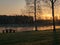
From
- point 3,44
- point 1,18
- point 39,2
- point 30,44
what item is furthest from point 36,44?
point 1,18

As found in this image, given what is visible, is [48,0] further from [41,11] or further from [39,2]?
[41,11]

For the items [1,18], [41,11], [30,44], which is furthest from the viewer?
[1,18]

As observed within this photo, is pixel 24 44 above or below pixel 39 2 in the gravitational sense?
below

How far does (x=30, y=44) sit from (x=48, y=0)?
62.3 feet

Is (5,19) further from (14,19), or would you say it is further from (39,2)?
(39,2)

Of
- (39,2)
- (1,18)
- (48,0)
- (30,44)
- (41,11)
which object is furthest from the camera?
(1,18)

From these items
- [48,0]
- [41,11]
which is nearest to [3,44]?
[48,0]

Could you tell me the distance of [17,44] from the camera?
53.6 feet

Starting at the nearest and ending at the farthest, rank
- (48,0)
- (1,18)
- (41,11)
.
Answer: (48,0) → (41,11) → (1,18)

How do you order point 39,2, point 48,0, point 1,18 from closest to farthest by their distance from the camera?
point 48,0
point 39,2
point 1,18

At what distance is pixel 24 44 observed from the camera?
53.4ft

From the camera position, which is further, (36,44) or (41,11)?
(41,11)

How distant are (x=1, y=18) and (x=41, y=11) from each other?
8280 cm

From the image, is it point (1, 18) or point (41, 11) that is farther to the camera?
point (1, 18)
